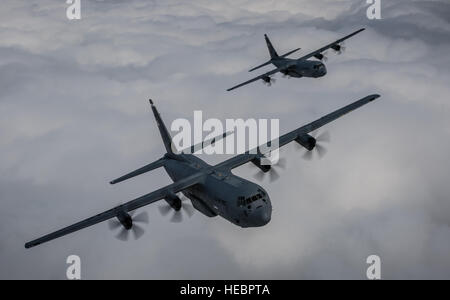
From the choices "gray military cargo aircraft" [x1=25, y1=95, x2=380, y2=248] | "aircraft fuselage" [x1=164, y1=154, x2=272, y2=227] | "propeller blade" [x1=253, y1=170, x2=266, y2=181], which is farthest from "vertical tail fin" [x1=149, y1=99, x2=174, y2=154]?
"propeller blade" [x1=253, y1=170, x2=266, y2=181]

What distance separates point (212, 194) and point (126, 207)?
8.99m

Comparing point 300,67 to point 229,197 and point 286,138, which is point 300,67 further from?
point 229,197

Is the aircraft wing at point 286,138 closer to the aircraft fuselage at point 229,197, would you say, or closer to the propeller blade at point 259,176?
the propeller blade at point 259,176

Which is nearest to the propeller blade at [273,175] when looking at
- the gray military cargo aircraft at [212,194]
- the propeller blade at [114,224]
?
the gray military cargo aircraft at [212,194]

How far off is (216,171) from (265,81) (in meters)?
44.2

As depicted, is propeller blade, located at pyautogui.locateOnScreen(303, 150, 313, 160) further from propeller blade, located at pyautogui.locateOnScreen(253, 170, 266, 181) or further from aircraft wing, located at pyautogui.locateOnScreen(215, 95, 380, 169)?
propeller blade, located at pyautogui.locateOnScreen(253, 170, 266, 181)

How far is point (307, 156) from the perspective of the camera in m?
47.6

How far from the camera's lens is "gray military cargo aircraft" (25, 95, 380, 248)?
37.1 m

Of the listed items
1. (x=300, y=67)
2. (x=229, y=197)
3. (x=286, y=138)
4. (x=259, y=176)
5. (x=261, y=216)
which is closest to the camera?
(x=261, y=216)

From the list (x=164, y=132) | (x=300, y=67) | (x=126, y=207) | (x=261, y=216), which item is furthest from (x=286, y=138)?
(x=300, y=67)

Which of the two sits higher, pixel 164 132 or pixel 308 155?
pixel 164 132

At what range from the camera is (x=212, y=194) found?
41188mm

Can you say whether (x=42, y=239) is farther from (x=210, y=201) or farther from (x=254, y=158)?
(x=254, y=158)

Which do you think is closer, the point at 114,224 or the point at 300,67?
the point at 114,224
